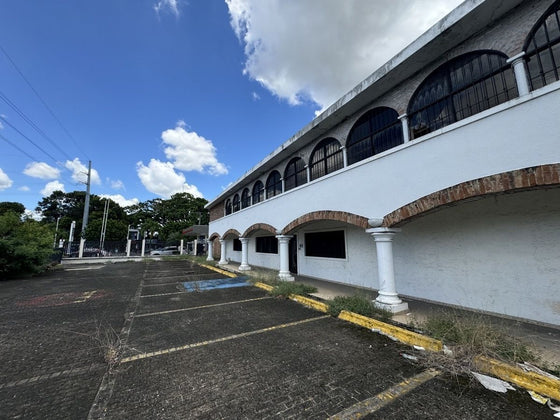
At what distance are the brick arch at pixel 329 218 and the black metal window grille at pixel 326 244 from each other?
1787 mm

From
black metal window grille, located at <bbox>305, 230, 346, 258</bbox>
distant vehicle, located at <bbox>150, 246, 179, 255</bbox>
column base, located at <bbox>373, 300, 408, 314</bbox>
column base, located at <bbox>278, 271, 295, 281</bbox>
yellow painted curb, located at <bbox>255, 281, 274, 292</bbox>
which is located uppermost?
black metal window grille, located at <bbox>305, 230, 346, 258</bbox>

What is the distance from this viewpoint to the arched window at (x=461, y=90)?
4980 millimetres

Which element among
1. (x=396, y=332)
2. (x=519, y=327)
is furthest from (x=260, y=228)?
(x=519, y=327)

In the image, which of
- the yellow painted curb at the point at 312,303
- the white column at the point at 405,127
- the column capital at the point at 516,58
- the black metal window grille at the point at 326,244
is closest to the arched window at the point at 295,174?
the black metal window grille at the point at 326,244

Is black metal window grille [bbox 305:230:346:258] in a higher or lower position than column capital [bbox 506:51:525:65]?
lower

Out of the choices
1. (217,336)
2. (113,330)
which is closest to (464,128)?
(217,336)

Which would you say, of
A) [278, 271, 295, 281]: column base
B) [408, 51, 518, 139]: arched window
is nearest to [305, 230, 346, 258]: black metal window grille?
[278, 271, 295, 281]: column base

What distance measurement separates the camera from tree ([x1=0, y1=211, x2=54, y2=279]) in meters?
11.8

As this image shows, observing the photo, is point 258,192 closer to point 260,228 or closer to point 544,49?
point 260,228

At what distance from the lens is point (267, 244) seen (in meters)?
15.0

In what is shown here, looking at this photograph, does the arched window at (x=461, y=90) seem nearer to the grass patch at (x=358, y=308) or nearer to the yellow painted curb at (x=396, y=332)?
the grass patch at (x=358, y=308)

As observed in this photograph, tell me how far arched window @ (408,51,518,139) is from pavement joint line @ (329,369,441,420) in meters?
5.62

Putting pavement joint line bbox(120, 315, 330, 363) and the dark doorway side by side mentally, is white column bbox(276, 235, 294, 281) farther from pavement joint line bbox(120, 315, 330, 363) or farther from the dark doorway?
pavement joint line bbox(120, 315, 330, 363)

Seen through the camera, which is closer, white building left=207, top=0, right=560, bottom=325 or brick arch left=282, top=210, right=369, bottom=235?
white building left=207, top=0, right=560, bottom=325
